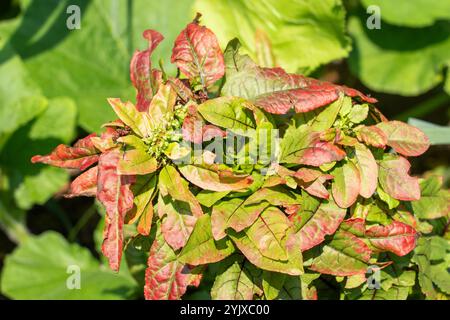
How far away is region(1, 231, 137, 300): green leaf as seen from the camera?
2051 millimetres

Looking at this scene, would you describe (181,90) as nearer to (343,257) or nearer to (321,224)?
(321,224)

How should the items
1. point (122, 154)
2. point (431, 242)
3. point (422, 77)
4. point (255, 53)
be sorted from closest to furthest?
point (122, 154), point (431, 242), point (255, 53), point (422, 77)

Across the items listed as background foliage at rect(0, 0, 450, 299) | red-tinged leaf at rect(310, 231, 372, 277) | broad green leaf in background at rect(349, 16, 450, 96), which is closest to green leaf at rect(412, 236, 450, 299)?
red-tinged leaf at rect(310, 231, 372, 277)

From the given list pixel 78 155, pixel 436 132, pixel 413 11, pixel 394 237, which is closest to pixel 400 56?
pixel 413 11

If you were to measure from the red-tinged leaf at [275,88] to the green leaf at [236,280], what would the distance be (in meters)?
0.36

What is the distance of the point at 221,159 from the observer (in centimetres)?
129

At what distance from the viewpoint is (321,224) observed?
1.33 meters

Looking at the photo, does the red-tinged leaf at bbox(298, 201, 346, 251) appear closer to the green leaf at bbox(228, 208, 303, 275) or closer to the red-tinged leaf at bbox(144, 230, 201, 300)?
the green leaf at bbox(228, 208, 303, 275)

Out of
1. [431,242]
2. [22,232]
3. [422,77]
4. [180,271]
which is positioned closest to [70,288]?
[22,232]

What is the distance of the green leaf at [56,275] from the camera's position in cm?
205

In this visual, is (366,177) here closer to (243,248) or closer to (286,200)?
(286,200)

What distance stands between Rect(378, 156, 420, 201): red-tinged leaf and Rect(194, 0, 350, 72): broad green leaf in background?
0.73m

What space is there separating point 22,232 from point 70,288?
0.51 metres

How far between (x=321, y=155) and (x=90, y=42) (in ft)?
4.79
